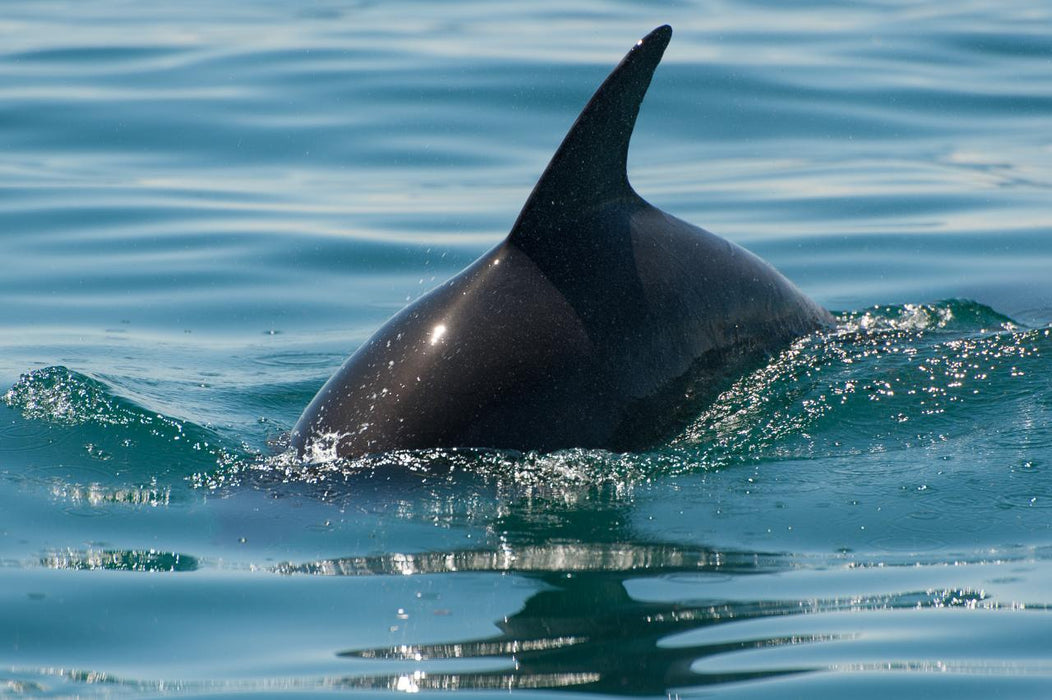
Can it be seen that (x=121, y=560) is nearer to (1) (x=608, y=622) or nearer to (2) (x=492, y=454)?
(2) (x=492, y=454)

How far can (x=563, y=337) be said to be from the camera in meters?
6.41

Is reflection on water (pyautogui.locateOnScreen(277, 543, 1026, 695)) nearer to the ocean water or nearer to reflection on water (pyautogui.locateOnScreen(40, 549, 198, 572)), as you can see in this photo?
the ocean water

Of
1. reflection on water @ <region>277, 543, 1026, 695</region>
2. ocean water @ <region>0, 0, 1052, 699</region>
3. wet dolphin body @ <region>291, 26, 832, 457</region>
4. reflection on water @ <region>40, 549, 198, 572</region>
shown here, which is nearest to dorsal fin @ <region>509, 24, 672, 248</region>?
wet dolphin body @ <region>291, 26, 832, 457</region>

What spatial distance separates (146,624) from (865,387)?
12.6 ft

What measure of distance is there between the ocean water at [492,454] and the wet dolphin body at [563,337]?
188 millimetres

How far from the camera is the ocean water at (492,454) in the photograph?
183 inches

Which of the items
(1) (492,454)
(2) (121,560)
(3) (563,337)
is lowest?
(2) (121,560)

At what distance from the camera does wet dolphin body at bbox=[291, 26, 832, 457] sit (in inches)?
248

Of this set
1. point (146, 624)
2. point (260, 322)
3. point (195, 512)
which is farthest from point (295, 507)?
point (260, 322)

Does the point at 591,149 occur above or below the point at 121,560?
above

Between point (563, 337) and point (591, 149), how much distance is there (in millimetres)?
822

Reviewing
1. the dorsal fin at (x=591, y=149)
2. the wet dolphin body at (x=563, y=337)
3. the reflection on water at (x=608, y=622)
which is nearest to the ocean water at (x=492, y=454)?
the reflection on water at (x=608, y=622)

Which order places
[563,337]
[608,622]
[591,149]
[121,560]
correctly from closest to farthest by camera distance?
[608,622], [121,560], [563,337], [591,149]

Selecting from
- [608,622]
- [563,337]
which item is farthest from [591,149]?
[608,622]
